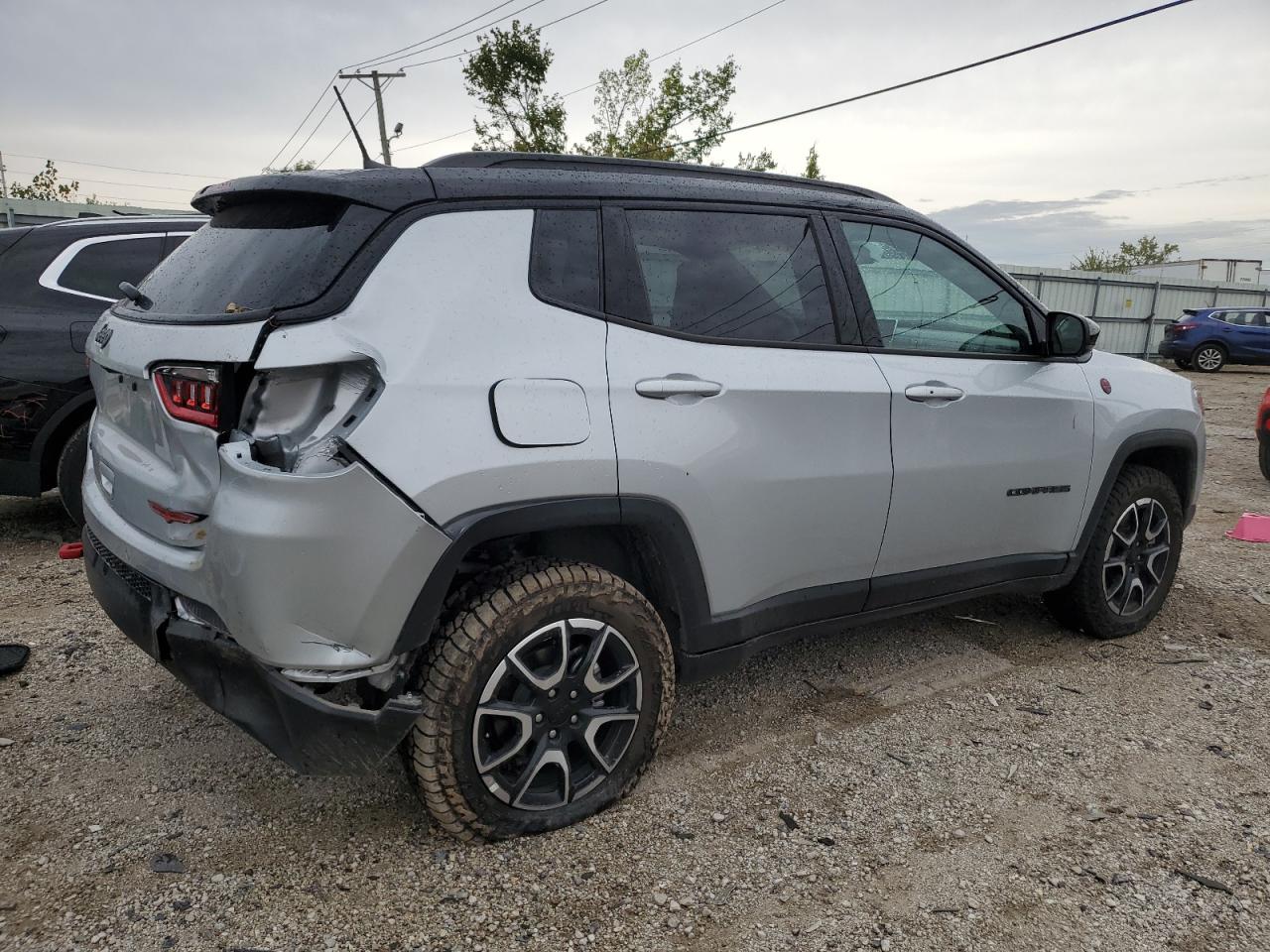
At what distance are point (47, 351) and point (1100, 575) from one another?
5391 millimetres

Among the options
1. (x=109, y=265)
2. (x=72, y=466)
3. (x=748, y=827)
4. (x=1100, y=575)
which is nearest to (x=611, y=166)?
(x=748, y=827)

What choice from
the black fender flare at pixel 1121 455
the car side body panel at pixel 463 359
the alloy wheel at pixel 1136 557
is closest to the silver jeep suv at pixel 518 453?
the car side body panel at pixel 463 359

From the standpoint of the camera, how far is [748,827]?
2654mm

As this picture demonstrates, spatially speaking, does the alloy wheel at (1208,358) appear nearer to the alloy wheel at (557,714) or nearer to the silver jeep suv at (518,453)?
the silver jeep suv at (518,453)

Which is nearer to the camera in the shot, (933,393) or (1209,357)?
(933,393)

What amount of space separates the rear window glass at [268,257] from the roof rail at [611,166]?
0.33 meters

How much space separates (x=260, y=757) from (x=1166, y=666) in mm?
3609

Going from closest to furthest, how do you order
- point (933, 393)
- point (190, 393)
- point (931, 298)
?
1. point (190, 393)
2. point (933, 393)
3. point (931, 298)

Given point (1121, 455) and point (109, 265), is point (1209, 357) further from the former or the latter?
point (109, 265)

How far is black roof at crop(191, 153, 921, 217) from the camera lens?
7.54 feet

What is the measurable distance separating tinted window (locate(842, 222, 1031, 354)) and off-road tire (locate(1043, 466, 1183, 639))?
2.98 feet

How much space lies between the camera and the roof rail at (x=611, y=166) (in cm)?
255

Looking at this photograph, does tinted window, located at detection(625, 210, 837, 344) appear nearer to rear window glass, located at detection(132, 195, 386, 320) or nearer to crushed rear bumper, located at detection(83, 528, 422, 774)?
rear window glass, located at detection(132, 195, 386, 320)

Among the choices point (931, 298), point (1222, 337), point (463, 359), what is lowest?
point (1222, 337)
